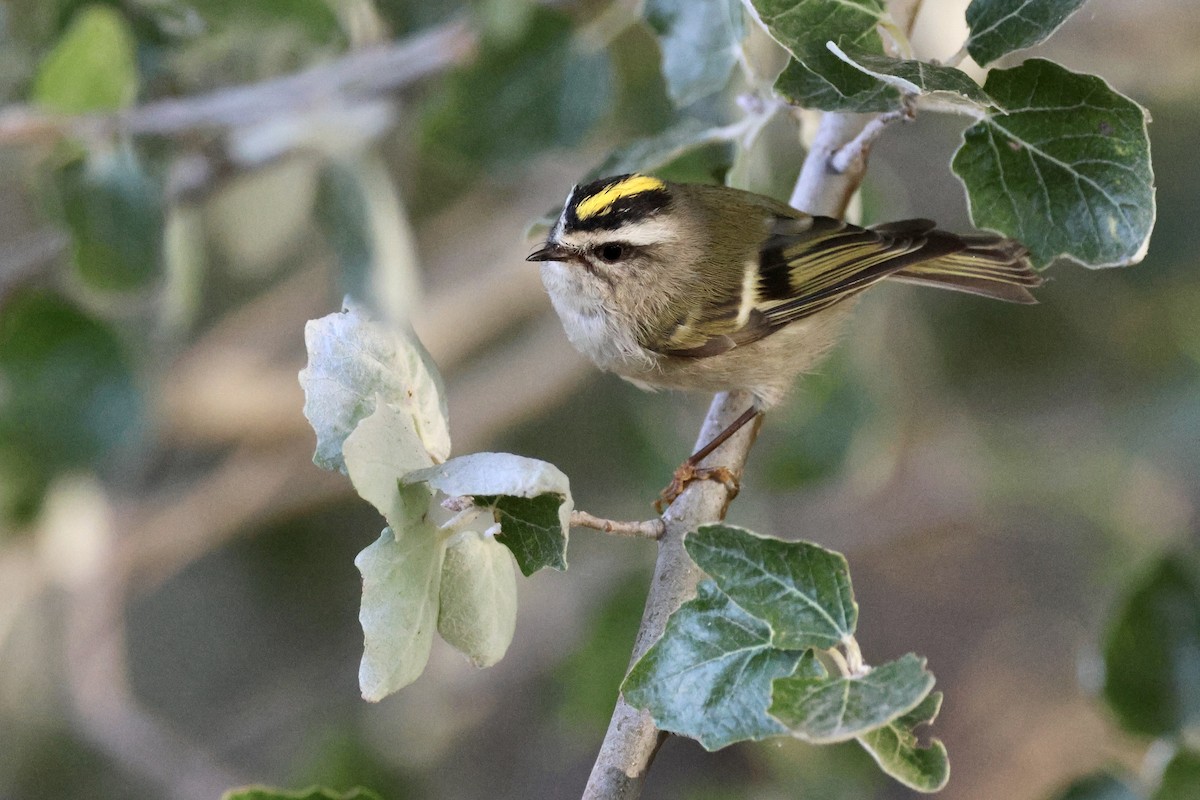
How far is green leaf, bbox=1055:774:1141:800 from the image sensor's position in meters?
1.49

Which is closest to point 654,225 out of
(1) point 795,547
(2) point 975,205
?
(2) point 975,205

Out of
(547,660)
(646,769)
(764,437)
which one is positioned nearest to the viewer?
(646,769)

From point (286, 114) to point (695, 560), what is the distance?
5.26ft

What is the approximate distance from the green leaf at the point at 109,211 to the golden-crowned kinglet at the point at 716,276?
0.75 meters

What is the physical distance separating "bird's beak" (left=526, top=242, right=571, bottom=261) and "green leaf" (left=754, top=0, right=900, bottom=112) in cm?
79

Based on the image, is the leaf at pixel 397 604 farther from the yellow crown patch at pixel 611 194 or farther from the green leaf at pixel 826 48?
the yellow crown patch at pixel 611 194

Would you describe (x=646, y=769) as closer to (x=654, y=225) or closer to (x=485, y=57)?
(x=654, y=225)

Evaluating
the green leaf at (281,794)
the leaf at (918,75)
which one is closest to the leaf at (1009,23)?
the leaf at (918,75)

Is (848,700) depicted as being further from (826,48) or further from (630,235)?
(630,235)

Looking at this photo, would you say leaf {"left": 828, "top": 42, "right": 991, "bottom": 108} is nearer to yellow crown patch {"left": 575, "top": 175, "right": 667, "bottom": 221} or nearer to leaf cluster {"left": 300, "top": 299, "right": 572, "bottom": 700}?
leaf cluster {"left": 300, "top": 299, "right": 572, "bottom": 700}

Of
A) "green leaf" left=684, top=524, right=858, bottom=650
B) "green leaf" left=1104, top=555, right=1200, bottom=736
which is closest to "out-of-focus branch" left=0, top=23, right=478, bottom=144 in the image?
"green leaf" left=684, top=524, right=858, bottom=650

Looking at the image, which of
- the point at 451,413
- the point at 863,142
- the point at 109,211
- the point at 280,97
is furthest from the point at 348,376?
the point at 451,413

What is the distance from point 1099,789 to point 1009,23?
1.02 m

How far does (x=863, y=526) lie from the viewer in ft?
12.0
